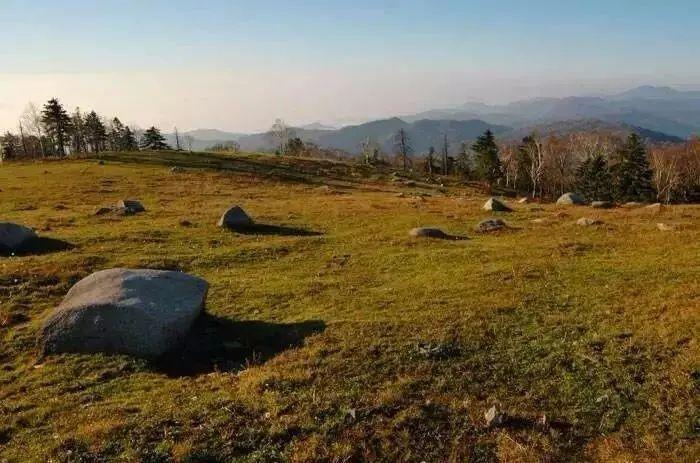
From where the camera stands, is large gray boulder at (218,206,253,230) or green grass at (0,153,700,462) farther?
large gray boulder at (218,206,253,230)

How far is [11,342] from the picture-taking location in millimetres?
20922

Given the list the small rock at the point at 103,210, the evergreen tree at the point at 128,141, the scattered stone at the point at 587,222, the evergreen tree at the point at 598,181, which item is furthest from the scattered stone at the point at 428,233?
the evergreen tree at the point at 128,141

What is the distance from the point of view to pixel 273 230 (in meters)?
42.8

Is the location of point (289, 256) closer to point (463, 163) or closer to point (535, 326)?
point (535, 326)

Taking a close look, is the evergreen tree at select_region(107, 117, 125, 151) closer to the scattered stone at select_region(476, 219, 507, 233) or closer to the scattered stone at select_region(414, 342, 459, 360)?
the scattered stone at select_region(476, 219, 507, 233)

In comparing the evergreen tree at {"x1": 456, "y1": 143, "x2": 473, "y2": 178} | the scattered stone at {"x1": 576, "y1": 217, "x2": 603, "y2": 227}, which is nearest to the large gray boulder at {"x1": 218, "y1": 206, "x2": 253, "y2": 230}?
the scattered stone at {"x1": 576, "y1": 217, "x2": 603, "y2": 227}

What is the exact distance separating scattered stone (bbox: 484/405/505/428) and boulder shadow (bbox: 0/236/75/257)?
1153 inches

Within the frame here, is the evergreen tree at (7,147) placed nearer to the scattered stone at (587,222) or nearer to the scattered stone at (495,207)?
the scattered stone at (495,207)

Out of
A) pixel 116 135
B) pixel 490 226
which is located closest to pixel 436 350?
pixel 490 226

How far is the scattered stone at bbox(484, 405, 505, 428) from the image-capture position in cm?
1445

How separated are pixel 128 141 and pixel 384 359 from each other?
162 m

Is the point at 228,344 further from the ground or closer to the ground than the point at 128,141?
closer to the ground

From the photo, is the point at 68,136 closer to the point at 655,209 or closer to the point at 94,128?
the point at 94,128

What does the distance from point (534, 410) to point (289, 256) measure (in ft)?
70.3
